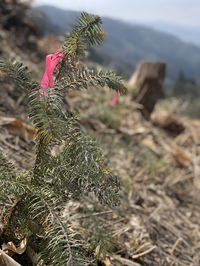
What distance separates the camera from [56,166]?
1.20 metres

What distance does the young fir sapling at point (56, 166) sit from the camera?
3.58ft

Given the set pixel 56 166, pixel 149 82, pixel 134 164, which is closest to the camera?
pixel 56 166

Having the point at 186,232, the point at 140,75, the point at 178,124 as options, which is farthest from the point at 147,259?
the point at 140,75

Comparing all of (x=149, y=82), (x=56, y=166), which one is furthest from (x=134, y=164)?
(x=149, y=82)

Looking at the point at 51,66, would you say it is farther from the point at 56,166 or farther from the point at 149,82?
the point at 149,82

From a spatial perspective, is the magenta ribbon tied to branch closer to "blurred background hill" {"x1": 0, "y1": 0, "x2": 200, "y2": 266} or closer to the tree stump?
"blurred background hill" {"x1": 0, "y1": 0, "x2": 200, "y2": 266}

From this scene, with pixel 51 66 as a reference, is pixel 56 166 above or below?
below

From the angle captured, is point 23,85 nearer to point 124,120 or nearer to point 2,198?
point 2,198

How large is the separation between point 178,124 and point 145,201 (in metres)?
2.85

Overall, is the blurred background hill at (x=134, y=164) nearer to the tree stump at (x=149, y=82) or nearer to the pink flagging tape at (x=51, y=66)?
the tree stump at (x=149, y=82)

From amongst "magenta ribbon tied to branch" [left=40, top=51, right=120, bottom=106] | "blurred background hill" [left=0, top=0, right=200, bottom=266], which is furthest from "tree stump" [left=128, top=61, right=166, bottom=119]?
"magenta ribbon tied to branch" [left=40, top=51, right=120, bottom=106]

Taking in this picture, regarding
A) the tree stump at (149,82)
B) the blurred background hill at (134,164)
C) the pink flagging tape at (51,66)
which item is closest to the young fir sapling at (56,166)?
the pink flagging tape at (51,66)

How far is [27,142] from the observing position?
240 centimetres

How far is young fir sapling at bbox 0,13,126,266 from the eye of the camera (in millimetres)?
1091
